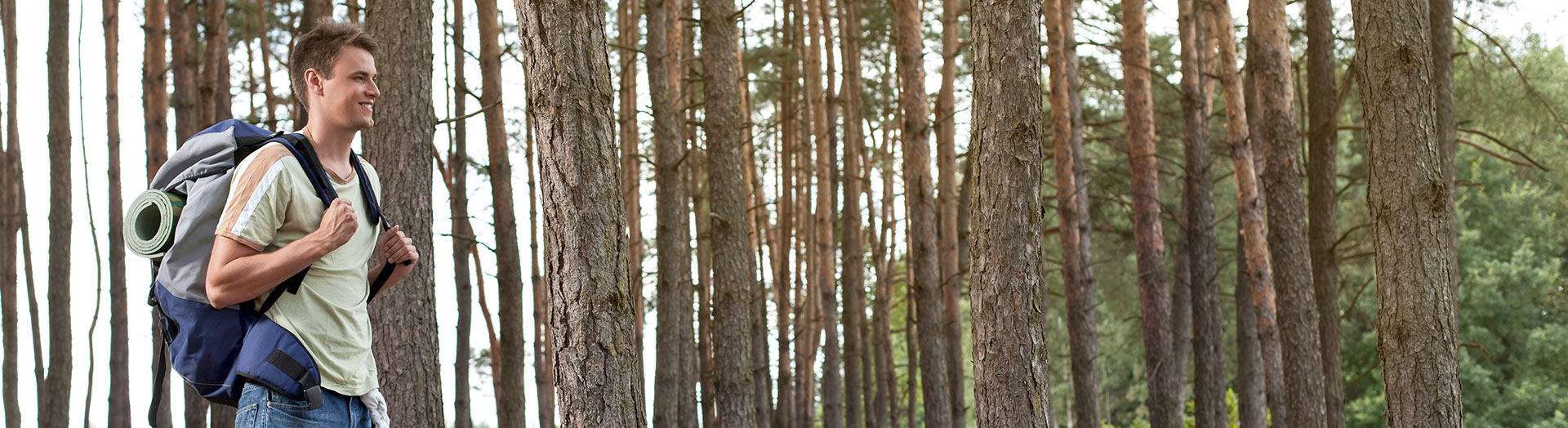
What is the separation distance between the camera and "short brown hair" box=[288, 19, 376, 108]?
2.32m

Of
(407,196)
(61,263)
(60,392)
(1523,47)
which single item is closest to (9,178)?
(61,263)

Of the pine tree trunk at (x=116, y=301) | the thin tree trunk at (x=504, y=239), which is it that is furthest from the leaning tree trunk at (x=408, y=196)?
the pine tree trunk at (x=116, y=301)

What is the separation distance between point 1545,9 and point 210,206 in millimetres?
12964

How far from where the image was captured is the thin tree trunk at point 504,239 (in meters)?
9.53

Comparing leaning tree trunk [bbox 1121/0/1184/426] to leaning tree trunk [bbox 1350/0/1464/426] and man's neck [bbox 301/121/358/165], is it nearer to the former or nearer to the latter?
leaning tree trunk [bbox 1350/0/1464/426]

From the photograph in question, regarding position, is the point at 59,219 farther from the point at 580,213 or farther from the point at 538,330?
the point at 580,213

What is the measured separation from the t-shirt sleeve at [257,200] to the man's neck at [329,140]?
162 mm

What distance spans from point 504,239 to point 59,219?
13.0 feet

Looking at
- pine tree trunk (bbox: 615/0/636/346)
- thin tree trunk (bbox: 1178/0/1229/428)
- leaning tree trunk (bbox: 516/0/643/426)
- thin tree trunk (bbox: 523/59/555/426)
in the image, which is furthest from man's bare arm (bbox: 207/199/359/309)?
pine tree trunk (bbox: 615/0/636/346)

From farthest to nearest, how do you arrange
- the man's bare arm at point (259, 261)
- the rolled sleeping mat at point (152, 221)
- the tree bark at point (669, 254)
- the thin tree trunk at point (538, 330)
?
the thin tree trunk at point (538, 330)
the tree bark at point (669, 254)
the rolled sleeping mat at point (152, 221)
the man's bare arm at point (259, 261)

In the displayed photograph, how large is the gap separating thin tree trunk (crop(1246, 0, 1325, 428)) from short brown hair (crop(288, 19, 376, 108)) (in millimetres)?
7564

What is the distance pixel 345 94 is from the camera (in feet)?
7.55

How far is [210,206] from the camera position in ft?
7.04

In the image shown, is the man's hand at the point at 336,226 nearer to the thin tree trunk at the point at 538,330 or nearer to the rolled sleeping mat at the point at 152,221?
the rolled sleeping mat at the point at 152,221
